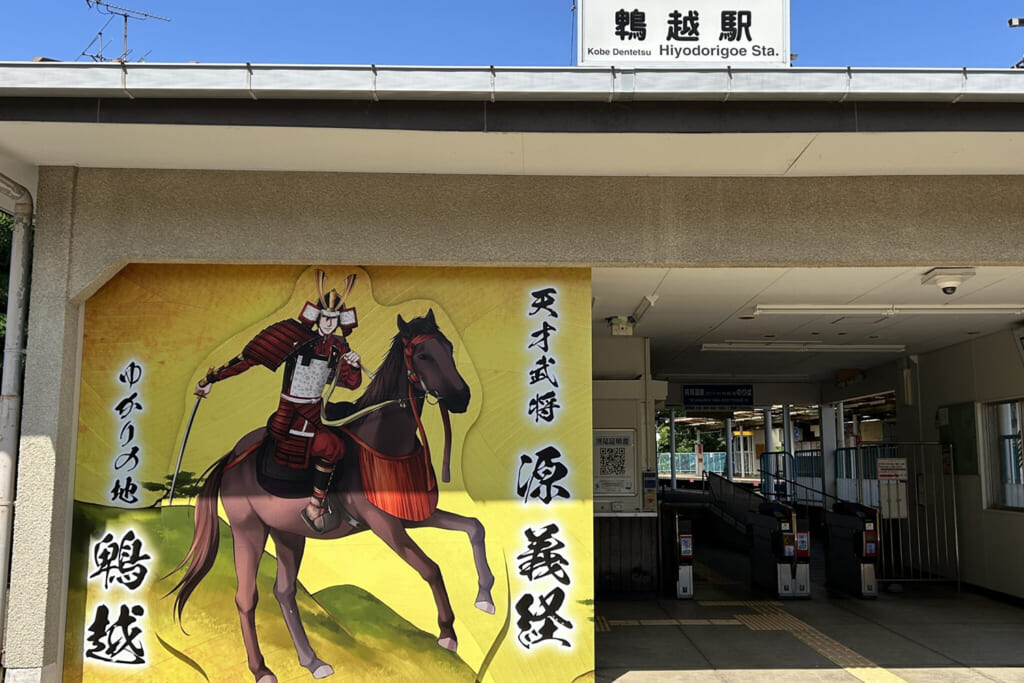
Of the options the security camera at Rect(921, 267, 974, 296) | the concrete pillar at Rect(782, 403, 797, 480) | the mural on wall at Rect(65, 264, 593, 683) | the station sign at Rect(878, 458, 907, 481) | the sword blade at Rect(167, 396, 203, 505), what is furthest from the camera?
the concrete pillar at Rect(782, 403, 797, 480)

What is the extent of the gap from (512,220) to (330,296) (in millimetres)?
1437

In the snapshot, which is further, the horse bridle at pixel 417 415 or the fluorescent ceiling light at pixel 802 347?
the fluorescent ceiling light at pixel 802 347

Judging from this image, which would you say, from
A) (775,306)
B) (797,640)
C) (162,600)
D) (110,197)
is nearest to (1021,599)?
(797,640)

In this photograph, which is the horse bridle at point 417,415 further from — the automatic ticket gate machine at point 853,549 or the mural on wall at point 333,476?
the automatic ticket gate machine at point 853,549

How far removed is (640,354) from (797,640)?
4158 millimetres

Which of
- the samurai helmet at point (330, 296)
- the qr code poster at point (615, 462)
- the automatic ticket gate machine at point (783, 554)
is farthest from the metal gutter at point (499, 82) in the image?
the automatic ticket gate machine at point (783, 554)

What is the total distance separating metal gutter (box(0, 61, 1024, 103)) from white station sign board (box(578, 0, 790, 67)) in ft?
2.44

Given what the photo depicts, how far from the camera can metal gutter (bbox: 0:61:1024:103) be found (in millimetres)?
5047

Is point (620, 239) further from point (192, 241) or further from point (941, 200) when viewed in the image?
point (192, 241)

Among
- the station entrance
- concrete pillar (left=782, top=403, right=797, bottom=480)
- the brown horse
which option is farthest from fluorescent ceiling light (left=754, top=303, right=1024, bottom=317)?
concrete pillar (left=782, top=403, right=797, bottom=480)

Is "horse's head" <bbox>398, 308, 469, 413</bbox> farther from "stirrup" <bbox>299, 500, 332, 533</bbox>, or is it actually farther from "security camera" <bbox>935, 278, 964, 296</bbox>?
"security camera" <bbox>935, 278, 964, 296</bbox>

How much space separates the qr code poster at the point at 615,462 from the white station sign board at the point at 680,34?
18.8ft

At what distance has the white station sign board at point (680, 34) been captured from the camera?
5781 mm

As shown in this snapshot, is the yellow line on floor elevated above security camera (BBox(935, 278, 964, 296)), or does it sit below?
below
